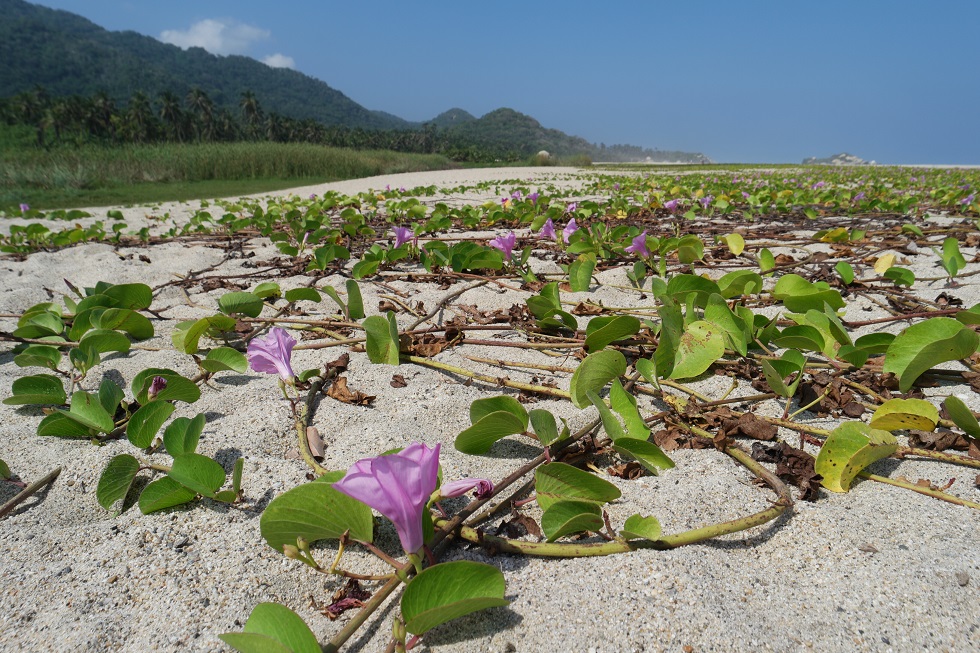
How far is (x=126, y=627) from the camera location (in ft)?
2.08

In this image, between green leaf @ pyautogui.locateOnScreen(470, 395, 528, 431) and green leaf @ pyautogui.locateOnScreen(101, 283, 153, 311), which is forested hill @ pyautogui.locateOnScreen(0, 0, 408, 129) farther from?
green leaf @ pyautogui.locateOnScreen(470, 395, 528, 431)

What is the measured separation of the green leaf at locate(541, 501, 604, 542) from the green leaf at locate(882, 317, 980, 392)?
742 mm

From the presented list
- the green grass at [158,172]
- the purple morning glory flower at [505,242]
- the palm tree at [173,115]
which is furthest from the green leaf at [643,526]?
the palm tree at [173,115]

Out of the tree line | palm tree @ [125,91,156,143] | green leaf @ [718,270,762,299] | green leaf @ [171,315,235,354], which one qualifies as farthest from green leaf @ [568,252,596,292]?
palm tree @ [125,91,156,143]

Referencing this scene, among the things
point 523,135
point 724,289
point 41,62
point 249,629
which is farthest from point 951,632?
point 41,62

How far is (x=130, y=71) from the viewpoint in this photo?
3959 inches

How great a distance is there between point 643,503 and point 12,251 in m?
4.17

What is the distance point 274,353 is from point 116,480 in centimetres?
40

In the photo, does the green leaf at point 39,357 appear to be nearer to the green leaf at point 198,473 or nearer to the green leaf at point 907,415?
the green leaf at point 198,473

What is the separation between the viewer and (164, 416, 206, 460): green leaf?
0.90m

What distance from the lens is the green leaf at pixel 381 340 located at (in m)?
1.37

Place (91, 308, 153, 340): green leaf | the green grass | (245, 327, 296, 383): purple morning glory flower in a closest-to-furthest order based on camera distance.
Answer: (245, 327, 296, 383): purple morning glory flower, (91, 308, 153, 340): green leaf, the green grass

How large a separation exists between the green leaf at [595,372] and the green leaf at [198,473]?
2.14 ft

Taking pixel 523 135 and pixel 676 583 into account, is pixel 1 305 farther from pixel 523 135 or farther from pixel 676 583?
pixel 523 135
